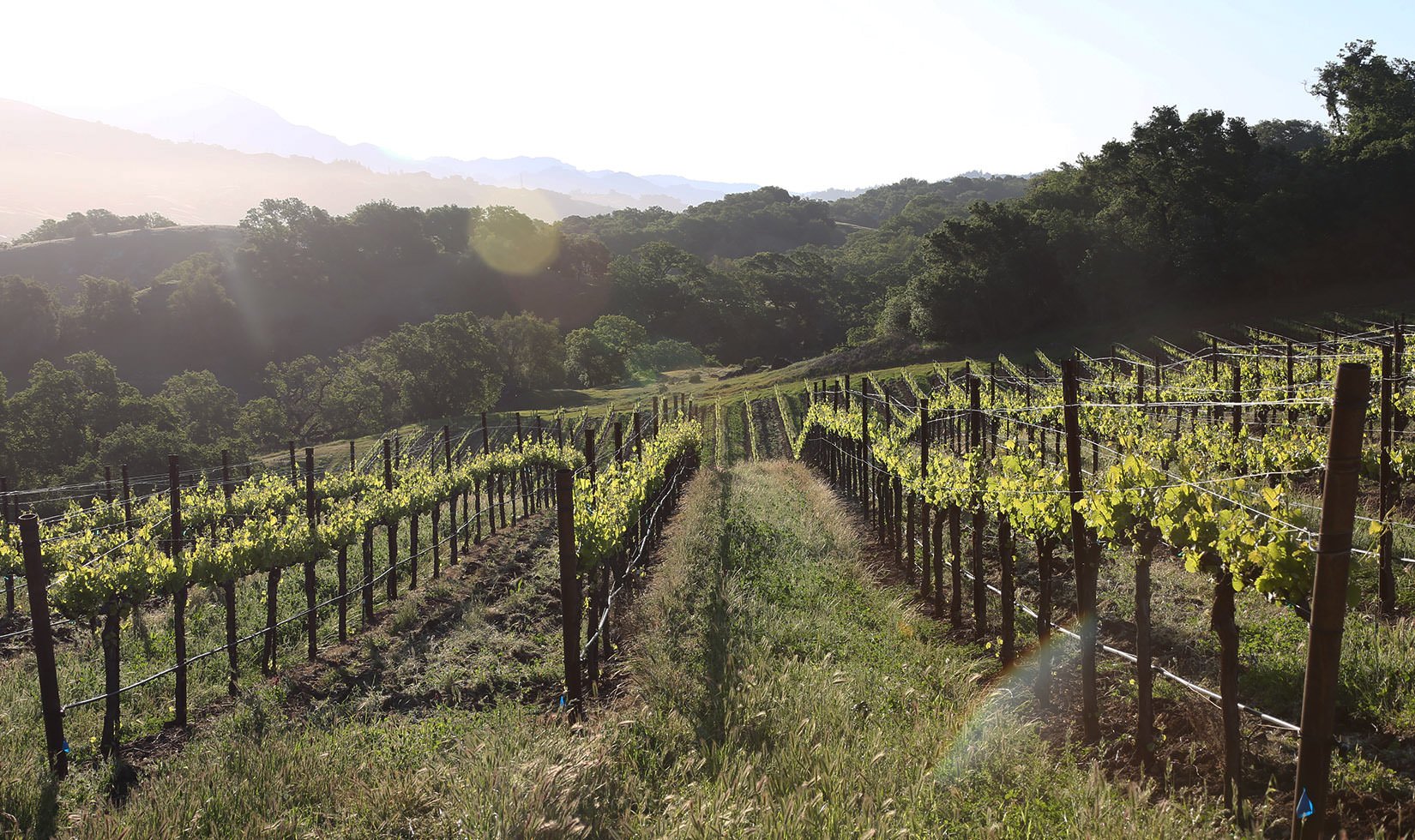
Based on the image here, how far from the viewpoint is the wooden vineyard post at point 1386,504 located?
7.17 m

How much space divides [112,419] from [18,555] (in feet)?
97.4

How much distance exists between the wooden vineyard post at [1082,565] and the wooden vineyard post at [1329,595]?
7.35 ft

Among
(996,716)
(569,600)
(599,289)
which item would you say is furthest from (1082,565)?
(599,289)

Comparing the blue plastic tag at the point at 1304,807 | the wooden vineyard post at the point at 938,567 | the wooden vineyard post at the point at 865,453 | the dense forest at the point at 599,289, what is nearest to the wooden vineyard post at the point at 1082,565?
the blue plastic tag at the point at 1304,807

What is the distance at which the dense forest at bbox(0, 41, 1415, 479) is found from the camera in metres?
40.3

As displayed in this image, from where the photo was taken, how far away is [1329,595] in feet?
10.9

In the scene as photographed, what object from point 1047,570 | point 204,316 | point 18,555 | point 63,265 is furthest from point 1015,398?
point 63,265

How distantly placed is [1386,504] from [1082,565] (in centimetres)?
478

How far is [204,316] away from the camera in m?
69.3

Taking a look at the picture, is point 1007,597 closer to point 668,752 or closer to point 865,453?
point 668,752

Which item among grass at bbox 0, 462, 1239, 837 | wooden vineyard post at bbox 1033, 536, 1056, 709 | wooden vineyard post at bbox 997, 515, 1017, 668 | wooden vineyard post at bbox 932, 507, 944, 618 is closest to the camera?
grass at bbox 0, 462, 1239, 837

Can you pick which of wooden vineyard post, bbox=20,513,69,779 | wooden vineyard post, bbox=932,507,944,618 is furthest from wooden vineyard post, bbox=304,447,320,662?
wooden vineyard post, bbox=932,507,944,618

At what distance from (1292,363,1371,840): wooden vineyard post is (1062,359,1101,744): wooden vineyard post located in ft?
7.35

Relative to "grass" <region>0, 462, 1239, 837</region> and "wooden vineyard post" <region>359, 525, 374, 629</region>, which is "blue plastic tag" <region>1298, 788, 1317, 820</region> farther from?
"wooden vineyard post" <region>359, 525, 374, 629</region>
